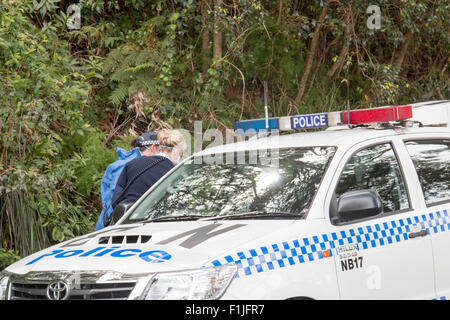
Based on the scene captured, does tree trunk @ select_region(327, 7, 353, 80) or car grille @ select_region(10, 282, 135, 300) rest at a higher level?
tree trunk @ select_region(327, 7, 353, 80)

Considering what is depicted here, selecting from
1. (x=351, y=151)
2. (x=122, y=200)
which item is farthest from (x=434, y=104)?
(x=122, y=200)

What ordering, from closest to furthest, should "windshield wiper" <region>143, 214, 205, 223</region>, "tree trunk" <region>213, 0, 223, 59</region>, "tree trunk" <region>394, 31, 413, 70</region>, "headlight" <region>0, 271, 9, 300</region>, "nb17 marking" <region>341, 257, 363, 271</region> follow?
"headlight" <region>0, 271, 9, 300</region> < "nb17 marking" <region>341, 257, 363, 271</region> < "windshield wiper" <region>143, 214, 205, 223</region> < "tree trunk" <region>213, 0, 223, 59</region> < "tree trunk" <region>394, 31, 413, 70</region>

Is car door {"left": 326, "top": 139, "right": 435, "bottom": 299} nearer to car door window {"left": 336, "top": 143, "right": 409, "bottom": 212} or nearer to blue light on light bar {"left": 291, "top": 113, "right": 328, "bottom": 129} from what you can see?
car door window {"left": 336, "top": 143, "right": 409, "bottom": 212}

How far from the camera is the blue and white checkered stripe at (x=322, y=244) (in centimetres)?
361

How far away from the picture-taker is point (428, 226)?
4590mm

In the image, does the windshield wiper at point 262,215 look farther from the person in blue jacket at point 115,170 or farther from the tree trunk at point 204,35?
the tree trunk at point 204,35

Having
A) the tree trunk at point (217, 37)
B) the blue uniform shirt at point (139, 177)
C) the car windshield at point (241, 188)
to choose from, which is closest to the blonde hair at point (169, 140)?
the blue uniform shirt at point (139, 177)

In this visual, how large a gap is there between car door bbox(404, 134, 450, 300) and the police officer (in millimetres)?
2354

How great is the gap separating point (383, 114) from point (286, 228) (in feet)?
4.95

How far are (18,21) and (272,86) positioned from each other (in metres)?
5.77

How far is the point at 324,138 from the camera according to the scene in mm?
4695

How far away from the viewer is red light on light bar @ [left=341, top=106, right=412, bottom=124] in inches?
192

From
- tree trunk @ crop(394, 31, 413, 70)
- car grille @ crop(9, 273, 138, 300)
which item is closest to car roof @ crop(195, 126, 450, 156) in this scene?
car grille @ crop(9, 273, 138, 300)

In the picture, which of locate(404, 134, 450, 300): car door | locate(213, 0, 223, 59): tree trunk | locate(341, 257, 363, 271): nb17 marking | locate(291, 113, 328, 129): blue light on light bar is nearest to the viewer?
locate(341, 257, 363, 271): nb17 marking
